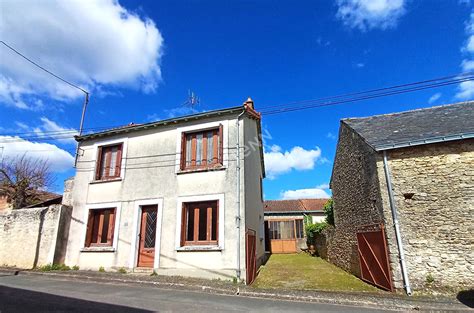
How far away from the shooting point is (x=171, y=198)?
10.8 meters

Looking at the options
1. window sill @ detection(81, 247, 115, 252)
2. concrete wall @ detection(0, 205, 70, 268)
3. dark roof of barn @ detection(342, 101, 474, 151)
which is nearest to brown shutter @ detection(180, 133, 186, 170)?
window sill @ detection(81, 247, 115, 252)

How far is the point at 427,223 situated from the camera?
8.29 meters

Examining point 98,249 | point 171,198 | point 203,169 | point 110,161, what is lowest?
point 98,249

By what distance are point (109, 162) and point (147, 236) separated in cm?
413

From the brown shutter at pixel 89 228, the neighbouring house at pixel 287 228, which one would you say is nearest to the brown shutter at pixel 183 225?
the brown shutter at pixel 89 228

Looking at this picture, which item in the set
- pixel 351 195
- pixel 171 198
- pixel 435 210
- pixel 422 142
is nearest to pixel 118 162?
pixel 171 198

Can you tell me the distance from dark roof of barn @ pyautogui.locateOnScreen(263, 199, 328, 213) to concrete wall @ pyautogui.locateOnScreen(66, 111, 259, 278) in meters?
14.6

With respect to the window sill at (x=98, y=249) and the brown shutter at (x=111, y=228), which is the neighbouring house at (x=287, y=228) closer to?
the brown shutter at (x=111, y=228)

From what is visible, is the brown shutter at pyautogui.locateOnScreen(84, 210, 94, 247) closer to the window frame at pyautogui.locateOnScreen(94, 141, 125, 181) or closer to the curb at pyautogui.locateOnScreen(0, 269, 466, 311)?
the window frame at pyautogui.locateOnScreen(94, 141, 125, 181)

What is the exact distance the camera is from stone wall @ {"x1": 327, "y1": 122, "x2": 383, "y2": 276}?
31.9 feet

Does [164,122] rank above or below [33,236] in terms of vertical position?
above

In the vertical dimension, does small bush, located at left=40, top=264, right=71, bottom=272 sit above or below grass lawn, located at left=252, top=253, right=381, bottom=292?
above

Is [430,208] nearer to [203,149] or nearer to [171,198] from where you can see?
[203,149]

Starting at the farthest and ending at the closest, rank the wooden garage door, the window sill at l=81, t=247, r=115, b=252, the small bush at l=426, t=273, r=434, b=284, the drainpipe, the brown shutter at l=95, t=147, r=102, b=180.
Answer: the wooden garage door
the brown shutter at l=95, t=147, r=102, b=180
the window sill at l=81, t=247, r=115, b=252
the drainpipe
the small bush at l=426, t=273, r=434, b=284
